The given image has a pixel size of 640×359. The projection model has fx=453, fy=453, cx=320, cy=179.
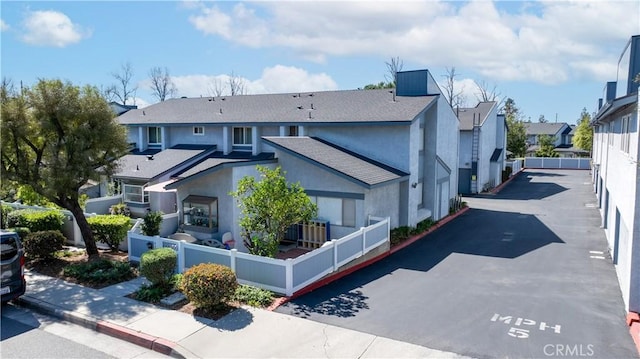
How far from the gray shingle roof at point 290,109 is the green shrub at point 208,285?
38.8 feet

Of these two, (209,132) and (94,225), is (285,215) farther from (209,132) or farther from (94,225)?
(209,132)

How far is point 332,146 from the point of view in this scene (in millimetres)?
22422

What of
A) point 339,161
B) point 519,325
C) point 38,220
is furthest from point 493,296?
point 38,220

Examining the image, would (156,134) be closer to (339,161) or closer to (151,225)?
(151,225)

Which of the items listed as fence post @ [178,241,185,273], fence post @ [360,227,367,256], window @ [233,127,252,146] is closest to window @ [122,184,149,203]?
window @ [233,127,252,146]

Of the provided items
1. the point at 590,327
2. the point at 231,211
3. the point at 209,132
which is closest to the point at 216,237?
the point at 231,211

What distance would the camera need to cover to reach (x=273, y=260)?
1296 centimetres

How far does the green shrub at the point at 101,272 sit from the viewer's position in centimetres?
1409

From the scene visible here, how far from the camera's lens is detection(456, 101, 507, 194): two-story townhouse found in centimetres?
3769

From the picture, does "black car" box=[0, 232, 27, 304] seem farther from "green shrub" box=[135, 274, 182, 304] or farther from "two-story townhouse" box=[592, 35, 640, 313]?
"two-story townhouse" box=[592, 35, 640, 313]

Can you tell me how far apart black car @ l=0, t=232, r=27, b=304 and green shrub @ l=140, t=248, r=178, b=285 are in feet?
10.2

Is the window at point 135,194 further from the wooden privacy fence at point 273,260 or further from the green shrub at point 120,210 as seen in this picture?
the wooden privacy fence at point 273,260

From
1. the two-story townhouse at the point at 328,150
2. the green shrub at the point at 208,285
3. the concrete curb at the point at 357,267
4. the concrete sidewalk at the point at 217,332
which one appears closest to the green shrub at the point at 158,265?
the concrete sidewalk at the point at 217,332

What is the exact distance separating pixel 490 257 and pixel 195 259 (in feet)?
37.7
